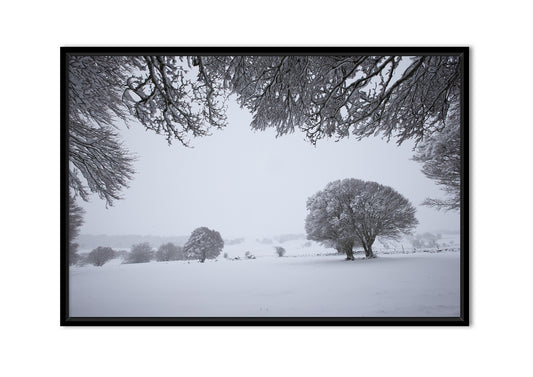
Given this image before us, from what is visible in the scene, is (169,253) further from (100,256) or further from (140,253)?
(100,256)

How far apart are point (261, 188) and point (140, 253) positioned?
3.61 feet

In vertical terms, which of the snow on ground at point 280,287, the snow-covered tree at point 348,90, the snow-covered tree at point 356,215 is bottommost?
the snow on ground at point 280,287

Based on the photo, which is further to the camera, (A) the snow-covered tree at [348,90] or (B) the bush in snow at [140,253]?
(A) the snow-covered tree at [348,90]

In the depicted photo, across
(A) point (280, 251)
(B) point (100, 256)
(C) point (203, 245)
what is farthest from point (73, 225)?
(A) point (280, 251)

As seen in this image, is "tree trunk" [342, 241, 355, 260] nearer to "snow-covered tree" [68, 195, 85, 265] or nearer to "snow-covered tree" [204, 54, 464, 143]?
"snow-covered tree" [204, 54, 464, 143]

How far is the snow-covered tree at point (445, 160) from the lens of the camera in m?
2.13

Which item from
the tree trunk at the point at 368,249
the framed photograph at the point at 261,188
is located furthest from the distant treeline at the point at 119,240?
the tree trunk at the point at 368,249

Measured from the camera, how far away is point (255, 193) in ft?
7.21

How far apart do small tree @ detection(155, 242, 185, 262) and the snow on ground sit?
0.05 meters

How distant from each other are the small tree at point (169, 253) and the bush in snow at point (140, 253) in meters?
0.07

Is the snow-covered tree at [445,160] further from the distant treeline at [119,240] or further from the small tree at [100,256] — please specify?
the small tree at [100,256]
